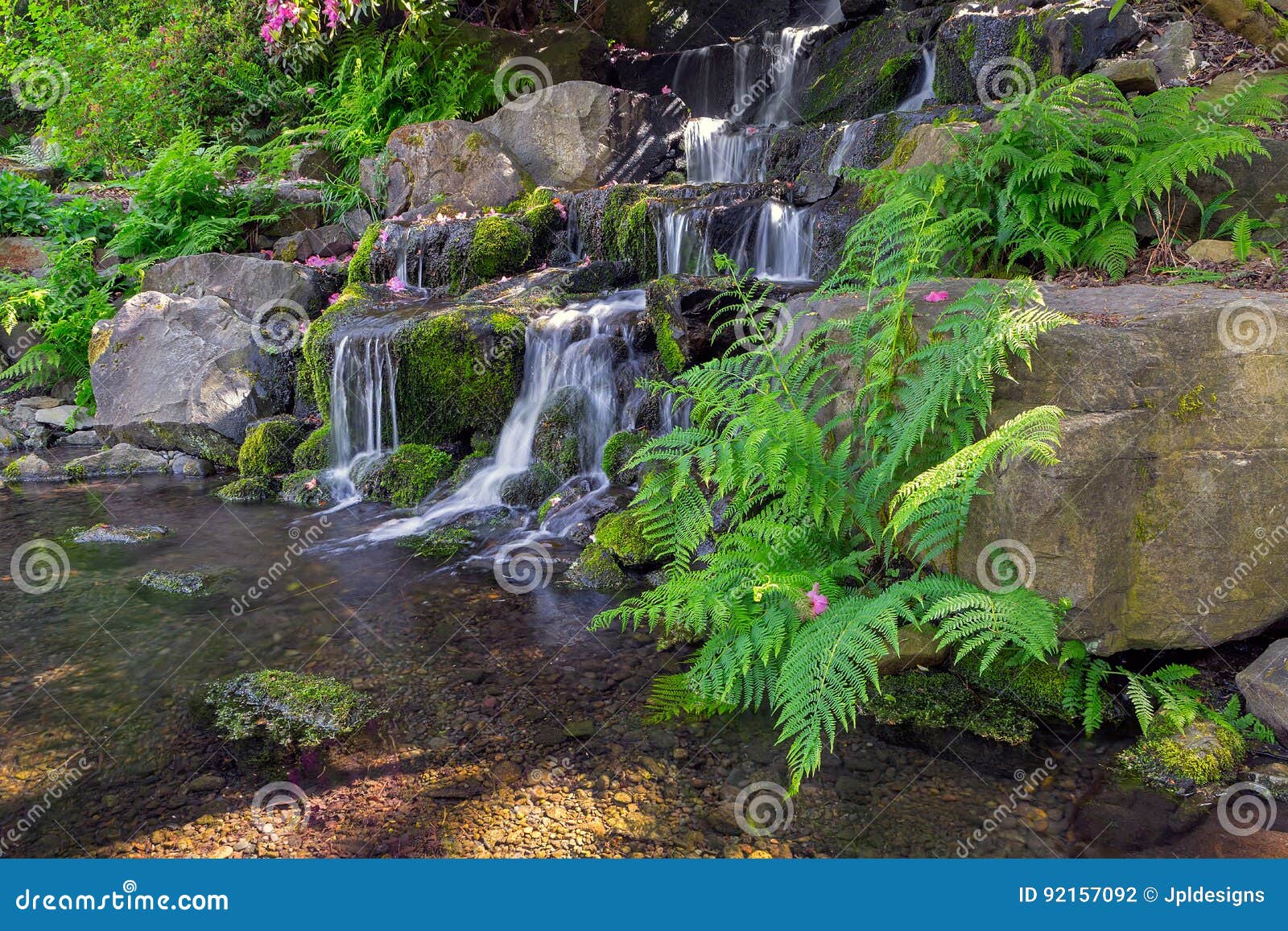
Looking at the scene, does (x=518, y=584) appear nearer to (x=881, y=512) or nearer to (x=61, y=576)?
(x=881, y=512)

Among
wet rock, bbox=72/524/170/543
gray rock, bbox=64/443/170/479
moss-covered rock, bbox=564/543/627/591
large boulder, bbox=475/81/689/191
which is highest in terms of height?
large boulder, bbox=475/81/689/191

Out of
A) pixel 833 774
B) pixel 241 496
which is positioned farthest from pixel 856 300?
pixel 241 496

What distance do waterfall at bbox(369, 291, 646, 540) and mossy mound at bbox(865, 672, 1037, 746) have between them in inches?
137

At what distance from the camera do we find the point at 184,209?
39.5 feet

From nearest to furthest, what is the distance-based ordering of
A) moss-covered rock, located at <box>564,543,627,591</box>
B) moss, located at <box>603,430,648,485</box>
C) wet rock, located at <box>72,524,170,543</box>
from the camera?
moss-covered rock, located at <box>564,543,627,591</box>
moss, located at <box>603,430,648,485</box>
wet rock, located at <box>72,524,170,543</box>

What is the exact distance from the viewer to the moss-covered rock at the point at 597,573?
5.35 metres

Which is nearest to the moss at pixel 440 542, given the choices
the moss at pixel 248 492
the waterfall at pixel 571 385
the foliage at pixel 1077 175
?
the waterfall at pixel 571 385

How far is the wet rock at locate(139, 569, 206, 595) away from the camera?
5.51 m

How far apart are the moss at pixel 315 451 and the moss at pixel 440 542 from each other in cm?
242

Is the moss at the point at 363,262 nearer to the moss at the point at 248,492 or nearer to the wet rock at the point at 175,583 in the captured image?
the moss at the point at 248,492

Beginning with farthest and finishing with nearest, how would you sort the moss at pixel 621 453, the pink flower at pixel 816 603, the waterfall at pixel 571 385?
the waterfall at pixel 571 385 → the moss at pixel 621 453 → the pink flower at pixel 816 603

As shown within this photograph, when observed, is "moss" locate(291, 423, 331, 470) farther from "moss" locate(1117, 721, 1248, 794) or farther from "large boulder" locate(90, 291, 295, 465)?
"moss" locate(1117, 721, 1248, 794)

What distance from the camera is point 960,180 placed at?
530cm

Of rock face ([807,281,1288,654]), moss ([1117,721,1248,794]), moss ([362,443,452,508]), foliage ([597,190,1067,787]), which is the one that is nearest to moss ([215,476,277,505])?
moss ([362,443,452,508])
